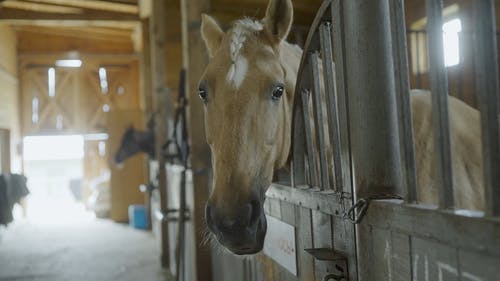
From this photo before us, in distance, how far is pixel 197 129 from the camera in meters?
3.42

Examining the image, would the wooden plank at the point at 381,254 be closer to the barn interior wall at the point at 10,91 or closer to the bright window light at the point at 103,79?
the barn interior wall at the point at 10,91

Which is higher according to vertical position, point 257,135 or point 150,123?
point 150,123

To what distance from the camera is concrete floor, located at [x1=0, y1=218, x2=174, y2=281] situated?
517 cm

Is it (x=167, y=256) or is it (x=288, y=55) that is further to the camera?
(x=167, y=256)

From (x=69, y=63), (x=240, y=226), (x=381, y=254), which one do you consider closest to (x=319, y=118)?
(x=240, y=226)

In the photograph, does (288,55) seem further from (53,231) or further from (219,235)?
(53,231)

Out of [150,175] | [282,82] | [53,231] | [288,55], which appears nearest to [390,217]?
[282,82]

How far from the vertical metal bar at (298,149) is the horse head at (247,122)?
1.5 inches

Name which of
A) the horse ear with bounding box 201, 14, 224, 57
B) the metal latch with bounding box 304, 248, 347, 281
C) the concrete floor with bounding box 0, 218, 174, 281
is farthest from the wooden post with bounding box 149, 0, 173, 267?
the metal latch with bounding box 304, 248, 347, 281

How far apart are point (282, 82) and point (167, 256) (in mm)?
4290

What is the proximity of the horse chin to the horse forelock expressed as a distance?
466 mm

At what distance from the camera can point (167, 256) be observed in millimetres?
5449

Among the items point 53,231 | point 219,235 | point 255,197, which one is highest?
point 255,197

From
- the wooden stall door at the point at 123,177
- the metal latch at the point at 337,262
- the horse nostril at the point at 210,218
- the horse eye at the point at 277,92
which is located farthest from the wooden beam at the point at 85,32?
the metal latch at the point at 337,262
